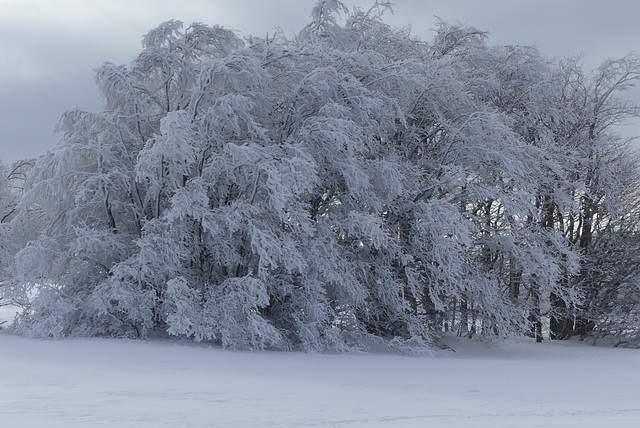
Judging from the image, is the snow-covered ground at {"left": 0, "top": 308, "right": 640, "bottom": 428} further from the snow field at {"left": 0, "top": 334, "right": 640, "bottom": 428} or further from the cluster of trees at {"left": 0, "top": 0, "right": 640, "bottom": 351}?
the cluster of trees at {"left": 0, "top": 0, "right": 640, "bottom": 351}

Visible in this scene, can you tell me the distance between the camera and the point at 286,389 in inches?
394

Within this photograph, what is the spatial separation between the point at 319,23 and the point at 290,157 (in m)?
5.66

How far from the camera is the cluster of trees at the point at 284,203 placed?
48.4ft

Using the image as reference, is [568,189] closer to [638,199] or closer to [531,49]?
[638,199]

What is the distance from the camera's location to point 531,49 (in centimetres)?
2017

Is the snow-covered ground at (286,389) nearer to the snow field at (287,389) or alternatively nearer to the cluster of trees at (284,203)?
the snow field at (287,389)

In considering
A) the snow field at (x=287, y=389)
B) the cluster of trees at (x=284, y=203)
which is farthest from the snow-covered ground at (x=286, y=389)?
the cluster of trees at (x=284, y=203)

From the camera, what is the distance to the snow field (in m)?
7.88

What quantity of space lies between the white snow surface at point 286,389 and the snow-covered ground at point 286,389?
2cm

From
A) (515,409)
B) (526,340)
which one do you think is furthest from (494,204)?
(515,409)

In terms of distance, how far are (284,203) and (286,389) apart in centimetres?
497

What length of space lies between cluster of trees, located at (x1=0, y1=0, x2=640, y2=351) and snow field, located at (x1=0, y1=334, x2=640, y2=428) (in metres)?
1.16

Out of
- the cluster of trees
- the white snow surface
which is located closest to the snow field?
the white snow surface

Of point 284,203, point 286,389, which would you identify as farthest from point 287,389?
point 284,203
